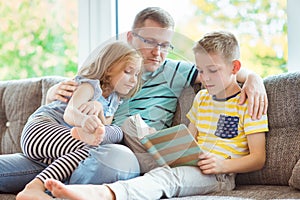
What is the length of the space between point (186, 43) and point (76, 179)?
55 centimetres

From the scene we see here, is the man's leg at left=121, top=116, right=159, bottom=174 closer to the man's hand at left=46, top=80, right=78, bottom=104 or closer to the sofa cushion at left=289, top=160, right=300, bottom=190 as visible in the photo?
the man's hand at left=46, top=80, right=78, bottom=104

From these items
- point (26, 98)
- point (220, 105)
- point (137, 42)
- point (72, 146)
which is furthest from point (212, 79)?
point (26, 98)

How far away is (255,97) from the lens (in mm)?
1840

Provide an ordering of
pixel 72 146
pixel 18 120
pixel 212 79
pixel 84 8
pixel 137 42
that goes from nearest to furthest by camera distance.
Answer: pixel 137 42, pixel 212 79, pixel 72 146, pixel 18 120, pixel 84 8

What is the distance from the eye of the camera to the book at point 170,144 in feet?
5.25

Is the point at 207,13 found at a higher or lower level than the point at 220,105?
higher

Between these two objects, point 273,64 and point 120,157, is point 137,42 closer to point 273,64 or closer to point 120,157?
point 120,157

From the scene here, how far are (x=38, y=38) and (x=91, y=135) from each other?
1.64 m

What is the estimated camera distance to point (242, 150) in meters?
1.85

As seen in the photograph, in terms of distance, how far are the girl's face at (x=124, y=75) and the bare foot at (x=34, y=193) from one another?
Result: 388 millimetres

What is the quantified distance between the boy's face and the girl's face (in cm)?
21

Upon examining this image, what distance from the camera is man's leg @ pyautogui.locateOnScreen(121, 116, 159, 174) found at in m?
1.60

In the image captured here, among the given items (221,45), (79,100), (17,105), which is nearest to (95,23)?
(17,105)

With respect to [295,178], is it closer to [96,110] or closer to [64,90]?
[96,110]
